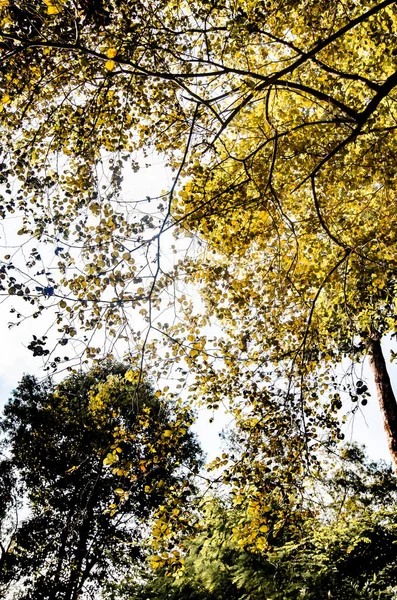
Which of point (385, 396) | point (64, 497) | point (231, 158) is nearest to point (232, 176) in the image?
point (231, 158)

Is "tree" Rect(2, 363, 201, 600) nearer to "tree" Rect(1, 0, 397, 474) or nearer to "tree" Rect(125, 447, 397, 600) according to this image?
"tree" Rect(125, 447, 397, 600)

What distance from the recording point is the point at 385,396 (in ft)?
31.4

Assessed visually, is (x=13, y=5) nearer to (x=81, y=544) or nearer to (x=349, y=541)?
(x=349, y=541)

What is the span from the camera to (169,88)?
5.72m

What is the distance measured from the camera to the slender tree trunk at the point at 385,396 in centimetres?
885

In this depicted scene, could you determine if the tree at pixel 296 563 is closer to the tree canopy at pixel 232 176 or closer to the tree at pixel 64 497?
the tree canopy at pixel 232 176

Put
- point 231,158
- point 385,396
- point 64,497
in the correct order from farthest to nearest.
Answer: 1. point 64,497
2. point 385,396
3. point 231,158

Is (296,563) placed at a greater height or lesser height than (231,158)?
lesser

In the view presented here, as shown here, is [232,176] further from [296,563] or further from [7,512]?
[7,512]

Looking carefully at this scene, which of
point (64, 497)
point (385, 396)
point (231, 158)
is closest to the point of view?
point (231, 158)

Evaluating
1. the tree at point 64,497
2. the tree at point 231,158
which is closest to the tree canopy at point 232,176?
the tree at point 231,158

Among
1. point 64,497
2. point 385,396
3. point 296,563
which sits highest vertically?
point 64,497

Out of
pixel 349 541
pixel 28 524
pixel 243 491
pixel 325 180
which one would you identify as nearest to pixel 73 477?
pixel 28 524

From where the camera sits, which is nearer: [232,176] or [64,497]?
[232,176]
